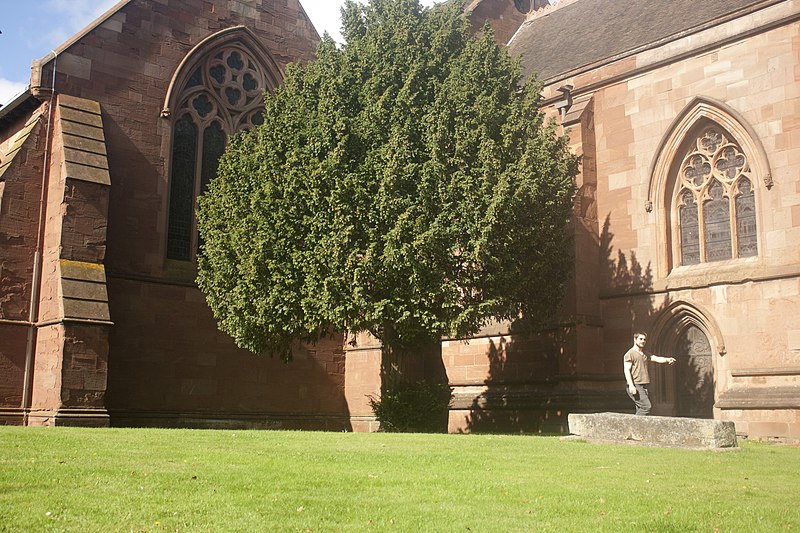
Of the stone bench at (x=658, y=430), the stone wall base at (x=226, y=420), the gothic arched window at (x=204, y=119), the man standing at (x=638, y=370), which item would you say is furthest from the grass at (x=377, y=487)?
the gothic arched window at (x=204, y=119)

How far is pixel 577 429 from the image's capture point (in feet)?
50.3

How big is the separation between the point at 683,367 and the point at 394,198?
28.8 feet

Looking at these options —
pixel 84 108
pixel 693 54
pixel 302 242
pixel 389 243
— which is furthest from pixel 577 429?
pixel 84 108

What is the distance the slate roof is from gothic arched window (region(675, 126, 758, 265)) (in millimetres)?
3028

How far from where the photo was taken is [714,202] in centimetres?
2086

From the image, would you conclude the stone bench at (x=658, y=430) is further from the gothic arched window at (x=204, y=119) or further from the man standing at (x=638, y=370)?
the gothic arched window at (x=204, y=119)

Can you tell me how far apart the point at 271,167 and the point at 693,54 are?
10.7m

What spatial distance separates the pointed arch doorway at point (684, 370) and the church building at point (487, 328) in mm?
53

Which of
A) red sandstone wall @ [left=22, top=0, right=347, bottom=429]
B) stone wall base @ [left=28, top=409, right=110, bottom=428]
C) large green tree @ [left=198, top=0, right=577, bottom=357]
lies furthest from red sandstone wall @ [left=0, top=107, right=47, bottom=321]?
large green tree @ [left=198, top=0, right=577, bottom=357]

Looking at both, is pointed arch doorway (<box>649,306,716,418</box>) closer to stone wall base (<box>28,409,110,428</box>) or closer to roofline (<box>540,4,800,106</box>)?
roofline (<box>540,4,800,106</box>)

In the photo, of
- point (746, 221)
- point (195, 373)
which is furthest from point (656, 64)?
point (195, 373)

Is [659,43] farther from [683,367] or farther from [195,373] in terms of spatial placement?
[195,373]

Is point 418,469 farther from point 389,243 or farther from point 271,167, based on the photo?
point 271,167

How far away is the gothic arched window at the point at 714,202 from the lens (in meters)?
20.1
